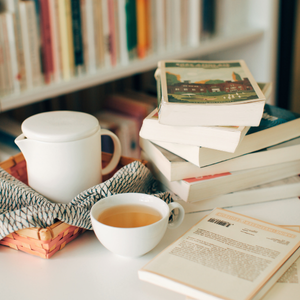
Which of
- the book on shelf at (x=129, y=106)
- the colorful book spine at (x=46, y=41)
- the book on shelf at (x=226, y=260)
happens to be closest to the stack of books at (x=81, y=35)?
the colorful book spine at (x=46, y=41)

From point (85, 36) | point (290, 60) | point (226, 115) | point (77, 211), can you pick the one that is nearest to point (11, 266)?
point (77, 211)

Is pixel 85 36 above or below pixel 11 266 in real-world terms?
above

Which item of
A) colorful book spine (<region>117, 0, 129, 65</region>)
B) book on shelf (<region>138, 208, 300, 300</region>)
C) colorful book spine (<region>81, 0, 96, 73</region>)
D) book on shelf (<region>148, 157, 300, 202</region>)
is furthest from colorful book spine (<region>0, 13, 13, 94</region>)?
book on shelf (<region>138, 208, 300, 300</region>)

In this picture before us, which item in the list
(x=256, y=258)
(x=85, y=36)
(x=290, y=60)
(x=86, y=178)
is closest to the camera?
(x=256, y=258)

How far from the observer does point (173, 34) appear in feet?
3.93

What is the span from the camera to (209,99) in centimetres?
50

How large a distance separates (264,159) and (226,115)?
0.13m

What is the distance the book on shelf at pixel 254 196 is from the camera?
559 mm

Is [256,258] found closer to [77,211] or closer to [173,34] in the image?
[77,211]

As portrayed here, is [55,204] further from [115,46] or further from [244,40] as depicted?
[244,40]

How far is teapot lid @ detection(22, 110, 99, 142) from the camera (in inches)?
19.1

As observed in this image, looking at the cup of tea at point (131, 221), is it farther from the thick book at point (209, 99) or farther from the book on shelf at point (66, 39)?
the book on shelf at point (66, 39)

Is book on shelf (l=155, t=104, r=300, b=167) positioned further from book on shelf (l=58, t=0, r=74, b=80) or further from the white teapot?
book on shelf (l=58, t=0, r=74, b=80)

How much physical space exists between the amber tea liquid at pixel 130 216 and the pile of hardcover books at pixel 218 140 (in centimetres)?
8
